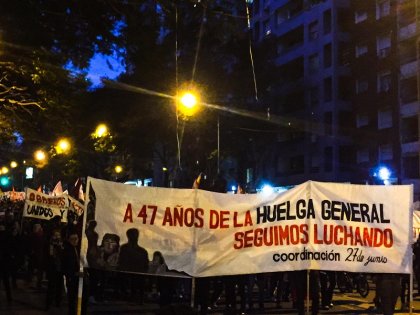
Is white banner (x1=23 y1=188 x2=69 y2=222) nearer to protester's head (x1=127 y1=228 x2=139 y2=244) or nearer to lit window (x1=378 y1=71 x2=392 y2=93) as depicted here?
protester's head (x1=127 y1=228 x2=139 y2=244)

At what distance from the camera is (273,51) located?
4634 cm

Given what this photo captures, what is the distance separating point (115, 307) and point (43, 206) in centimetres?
637

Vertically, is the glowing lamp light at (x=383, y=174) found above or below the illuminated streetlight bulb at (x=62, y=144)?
below

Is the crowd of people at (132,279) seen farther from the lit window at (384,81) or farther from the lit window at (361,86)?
the lit window at (361,86)

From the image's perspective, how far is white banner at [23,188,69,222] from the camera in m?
17.2

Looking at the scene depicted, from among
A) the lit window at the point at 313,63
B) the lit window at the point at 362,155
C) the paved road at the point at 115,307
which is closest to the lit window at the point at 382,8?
the lit window at the point at 313,63

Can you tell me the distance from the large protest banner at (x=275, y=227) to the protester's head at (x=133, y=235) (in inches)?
2.2

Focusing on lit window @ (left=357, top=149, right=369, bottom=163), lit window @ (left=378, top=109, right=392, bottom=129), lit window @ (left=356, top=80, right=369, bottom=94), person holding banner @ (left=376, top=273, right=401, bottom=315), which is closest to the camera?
person holding banner @ (left=376, top=273, right=401, bottom=315)

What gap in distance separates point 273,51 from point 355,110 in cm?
928

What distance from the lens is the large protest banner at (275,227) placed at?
862 cm

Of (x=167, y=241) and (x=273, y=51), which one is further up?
(x=273, y=51)

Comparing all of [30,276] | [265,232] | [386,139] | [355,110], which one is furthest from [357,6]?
[265,232]

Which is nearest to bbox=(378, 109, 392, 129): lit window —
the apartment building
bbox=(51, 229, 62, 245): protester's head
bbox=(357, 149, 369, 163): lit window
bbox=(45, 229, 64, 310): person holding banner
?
bbox=(357, 149, 369, 163): lit window

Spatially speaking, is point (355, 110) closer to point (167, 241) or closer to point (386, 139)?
point (386, 139)
